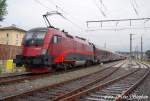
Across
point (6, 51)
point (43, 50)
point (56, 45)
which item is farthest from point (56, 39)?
point (6, 51)

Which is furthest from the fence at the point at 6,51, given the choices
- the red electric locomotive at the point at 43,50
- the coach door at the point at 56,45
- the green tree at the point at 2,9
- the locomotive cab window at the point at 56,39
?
the green tree at the point at 2,9

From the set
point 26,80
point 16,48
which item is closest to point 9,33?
point 16,48

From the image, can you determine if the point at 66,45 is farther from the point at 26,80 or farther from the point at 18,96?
the point at 18,96

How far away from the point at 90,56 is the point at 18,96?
25683 millimetres

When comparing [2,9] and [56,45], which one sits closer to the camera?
[56,45]

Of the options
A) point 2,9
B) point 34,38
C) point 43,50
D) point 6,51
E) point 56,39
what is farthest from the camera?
point 2,9

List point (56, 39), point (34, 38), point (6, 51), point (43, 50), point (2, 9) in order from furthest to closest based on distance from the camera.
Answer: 1. point (2, 9)
2. point (6, 51)
3. point (56, 39)
4. point (34, 38)
5. point (43, 50)

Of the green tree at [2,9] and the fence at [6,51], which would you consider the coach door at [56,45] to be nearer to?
the fence at [6,51]

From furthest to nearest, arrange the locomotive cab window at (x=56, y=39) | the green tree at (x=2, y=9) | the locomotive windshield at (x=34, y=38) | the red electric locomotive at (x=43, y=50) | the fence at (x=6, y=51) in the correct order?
the green tree at (x=2, y=9)
the fence at (x=6, y=51)
the locomotive cab window at (x=56, y=39)
the locomotive windshield at (x=34, y=38)
the red electric locomotive at (x=43, y=50)

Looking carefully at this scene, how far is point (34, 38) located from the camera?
21.2m

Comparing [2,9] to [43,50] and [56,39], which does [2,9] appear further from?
[43,50]

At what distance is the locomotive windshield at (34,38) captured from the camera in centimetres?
2095

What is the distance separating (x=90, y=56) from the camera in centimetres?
3597

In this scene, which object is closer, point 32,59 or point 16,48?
point 32,59
